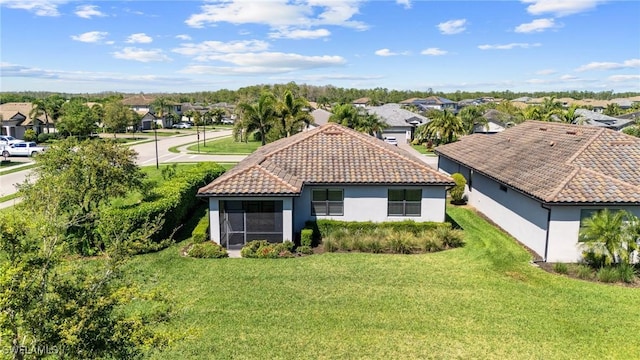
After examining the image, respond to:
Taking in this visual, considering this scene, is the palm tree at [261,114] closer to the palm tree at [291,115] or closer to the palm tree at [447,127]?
the palm tree at [291,115]

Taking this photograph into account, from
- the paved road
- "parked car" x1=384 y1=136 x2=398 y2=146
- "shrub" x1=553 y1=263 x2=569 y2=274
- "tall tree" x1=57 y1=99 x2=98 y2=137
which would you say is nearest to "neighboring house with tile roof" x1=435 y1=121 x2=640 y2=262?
"shrub" x1=553 y1=263 x2=569 y2=274

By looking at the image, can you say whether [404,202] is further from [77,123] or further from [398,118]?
[77,123]

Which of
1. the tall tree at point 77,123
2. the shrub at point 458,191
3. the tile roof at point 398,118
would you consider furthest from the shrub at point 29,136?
the shrub at point 458,191

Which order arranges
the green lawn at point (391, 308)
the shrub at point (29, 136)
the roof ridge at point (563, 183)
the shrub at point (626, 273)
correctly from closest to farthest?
the green lawn at point (391, 308) < the shrub at point (626, 273) < the roof ridge at point (563, 183) < the shrub at point (29, 136)

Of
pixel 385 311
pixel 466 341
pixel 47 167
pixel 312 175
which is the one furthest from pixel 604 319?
pixel 47 167

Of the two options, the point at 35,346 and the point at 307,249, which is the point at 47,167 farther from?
the point at 35,346

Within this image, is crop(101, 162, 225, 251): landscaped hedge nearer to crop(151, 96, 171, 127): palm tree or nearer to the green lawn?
the green lawn
